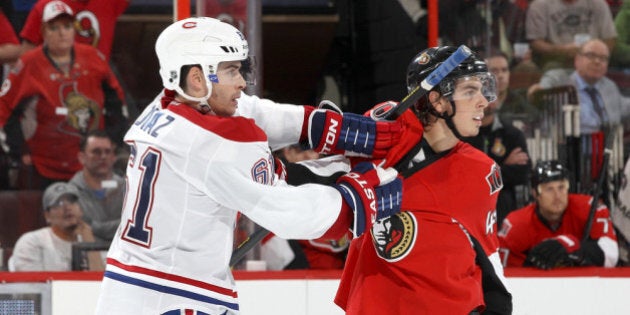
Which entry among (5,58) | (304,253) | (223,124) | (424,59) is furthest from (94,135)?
(223,124)

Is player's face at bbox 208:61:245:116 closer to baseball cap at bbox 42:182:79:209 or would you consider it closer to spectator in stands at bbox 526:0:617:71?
baseball cap at bbox 42:182:79:209

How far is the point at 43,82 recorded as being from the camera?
14.2 feet

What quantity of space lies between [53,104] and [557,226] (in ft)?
6.31

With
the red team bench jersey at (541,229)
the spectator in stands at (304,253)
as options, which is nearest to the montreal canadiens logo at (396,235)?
the spectator in stands at (304,253)

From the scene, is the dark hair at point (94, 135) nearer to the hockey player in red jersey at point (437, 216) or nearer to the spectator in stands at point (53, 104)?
the spectator in stands at point (53, 104)

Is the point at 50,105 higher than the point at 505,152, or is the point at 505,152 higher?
the point at 50,105

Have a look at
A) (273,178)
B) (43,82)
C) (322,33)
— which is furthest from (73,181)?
Result: (273,178)

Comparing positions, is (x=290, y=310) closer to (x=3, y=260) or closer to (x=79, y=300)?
(x=79, y=300)

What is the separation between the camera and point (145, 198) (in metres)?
2.31

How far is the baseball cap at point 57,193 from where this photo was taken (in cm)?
420

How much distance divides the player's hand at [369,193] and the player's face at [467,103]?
0.21 meters

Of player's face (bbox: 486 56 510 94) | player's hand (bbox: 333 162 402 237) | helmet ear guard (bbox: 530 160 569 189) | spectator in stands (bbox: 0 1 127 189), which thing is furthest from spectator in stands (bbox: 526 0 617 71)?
player's hand (bbox: 333 162 402 237)

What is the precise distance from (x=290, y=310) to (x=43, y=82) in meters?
1.46

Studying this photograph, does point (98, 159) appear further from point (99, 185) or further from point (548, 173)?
point (548, 173)
